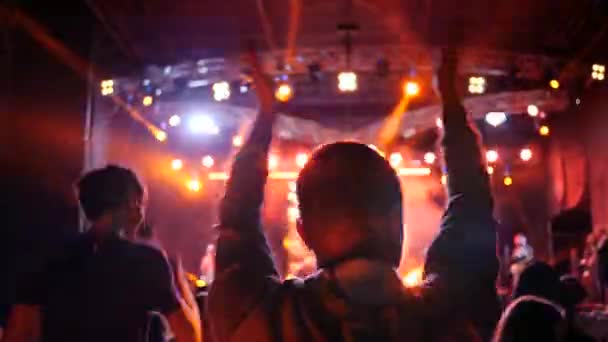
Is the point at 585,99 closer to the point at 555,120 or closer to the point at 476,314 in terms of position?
the point at 555,120

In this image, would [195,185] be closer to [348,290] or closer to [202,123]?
[202,123]

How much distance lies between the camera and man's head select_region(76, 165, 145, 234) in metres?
2.50

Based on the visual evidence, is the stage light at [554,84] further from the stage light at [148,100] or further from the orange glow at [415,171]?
the stage light at [148,100]

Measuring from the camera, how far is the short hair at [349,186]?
1.31 meters

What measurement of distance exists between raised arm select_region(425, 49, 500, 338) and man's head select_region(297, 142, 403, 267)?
11 cm

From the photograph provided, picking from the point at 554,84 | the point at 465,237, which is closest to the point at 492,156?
the point at 554,84

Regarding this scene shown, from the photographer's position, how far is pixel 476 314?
1.34 metres

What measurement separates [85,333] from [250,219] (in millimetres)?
1277

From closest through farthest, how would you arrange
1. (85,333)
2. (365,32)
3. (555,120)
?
(85,333), (365,32), (555,120)

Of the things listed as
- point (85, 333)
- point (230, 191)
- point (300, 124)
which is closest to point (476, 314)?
point (230, 191)

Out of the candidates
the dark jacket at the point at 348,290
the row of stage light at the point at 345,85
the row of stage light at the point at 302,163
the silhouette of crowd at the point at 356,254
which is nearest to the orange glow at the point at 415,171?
the row of stage light at the point at 302,163

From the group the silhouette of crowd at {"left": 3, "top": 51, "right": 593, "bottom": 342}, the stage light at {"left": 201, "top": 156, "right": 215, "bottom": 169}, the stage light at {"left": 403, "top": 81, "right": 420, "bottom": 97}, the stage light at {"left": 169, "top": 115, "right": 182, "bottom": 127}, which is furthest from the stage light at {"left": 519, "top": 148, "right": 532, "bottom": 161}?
the silhouette of crowd at {"left": 3, "top": 51, "right": 593, "bottom": 342}

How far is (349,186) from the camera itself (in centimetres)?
131

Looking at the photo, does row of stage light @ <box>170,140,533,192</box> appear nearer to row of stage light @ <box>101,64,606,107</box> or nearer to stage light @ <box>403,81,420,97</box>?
row of stage light @ <box>101,64,606,107</box>
